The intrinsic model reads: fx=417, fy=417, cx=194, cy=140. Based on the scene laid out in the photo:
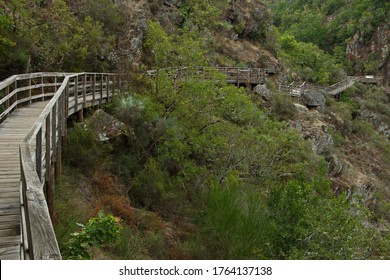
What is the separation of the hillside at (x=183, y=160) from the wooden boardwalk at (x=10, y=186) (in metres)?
0.95

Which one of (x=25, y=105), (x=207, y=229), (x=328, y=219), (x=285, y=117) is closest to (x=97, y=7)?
(x=25, y=105)

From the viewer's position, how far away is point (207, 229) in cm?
998

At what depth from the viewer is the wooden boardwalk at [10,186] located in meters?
4.40


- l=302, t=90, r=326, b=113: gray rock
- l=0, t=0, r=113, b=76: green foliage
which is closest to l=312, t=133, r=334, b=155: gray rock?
l=302, t=90, r=326, b=113: gray rock

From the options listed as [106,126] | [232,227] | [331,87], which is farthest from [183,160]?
[331,87]

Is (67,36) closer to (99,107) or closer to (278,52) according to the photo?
(99,107)

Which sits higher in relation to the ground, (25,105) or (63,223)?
(25,105)

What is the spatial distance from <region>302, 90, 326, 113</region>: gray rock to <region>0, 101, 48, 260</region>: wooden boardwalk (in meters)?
29.8

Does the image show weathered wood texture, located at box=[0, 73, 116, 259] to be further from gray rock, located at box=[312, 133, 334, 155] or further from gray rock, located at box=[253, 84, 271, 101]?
gray rock, located at box=[253, 84, 271, 101]

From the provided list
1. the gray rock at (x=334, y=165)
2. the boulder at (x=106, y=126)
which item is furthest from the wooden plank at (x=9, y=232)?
the gray rock at (x=334, y=165)

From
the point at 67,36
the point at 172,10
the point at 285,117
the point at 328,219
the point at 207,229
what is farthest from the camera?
the point at 172,10

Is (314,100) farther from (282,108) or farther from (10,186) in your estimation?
(10,186)

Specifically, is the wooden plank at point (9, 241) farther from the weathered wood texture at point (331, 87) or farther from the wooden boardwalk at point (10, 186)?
the weathered wood texture at point (331, 87)

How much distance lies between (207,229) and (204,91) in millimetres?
6894
